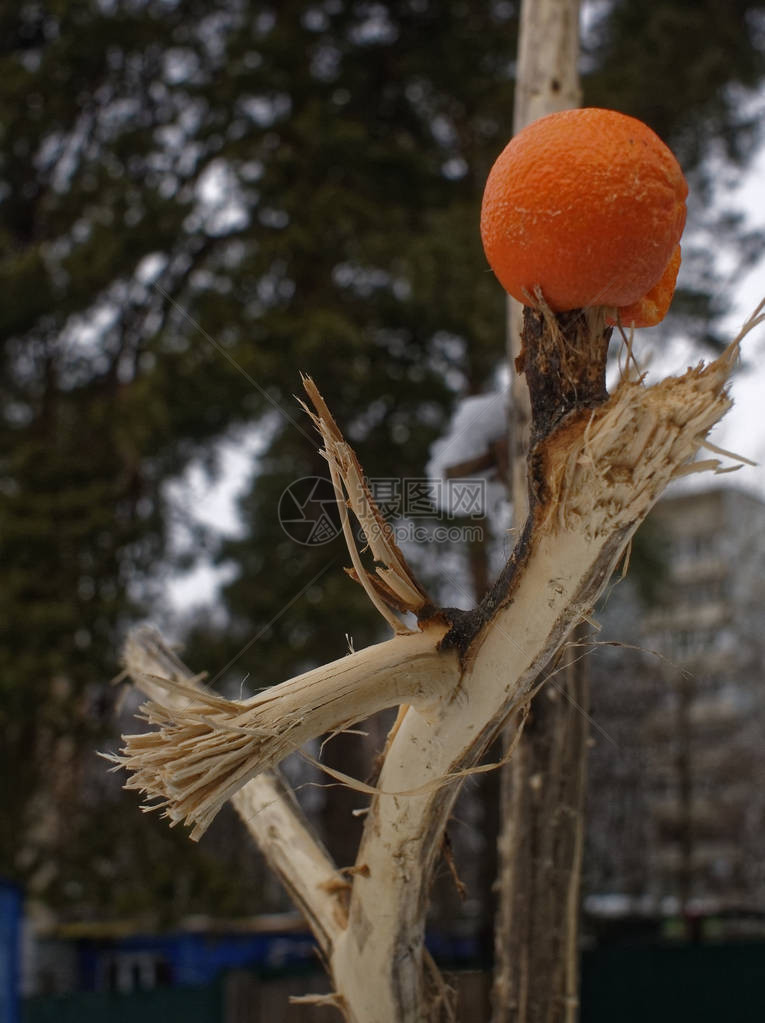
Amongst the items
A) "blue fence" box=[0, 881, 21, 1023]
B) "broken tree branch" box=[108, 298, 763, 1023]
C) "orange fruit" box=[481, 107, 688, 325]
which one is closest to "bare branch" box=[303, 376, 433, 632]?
"broken tree branch" box=[108, 298, 763, 1023]

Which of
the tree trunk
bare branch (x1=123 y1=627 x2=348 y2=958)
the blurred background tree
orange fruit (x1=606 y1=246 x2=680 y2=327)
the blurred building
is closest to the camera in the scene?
orange fruit (x1=606 y1=246 x2=680 y2=327)

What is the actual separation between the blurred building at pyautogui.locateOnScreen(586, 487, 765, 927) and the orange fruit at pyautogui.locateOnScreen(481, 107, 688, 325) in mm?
9624

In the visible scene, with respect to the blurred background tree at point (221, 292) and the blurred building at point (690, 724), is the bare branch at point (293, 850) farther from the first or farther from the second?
the blurred building at point (690, 724)

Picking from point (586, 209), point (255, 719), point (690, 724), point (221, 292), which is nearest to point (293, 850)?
point (255, 719)

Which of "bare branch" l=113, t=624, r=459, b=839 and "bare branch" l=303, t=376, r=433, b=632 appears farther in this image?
"bare branch" l=303, t=376, r=433, b=632

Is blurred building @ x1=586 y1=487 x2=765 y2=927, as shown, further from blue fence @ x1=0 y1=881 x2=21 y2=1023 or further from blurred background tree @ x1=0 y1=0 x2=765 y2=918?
blue fence @ x1=0 y1=881 x2=21 y2=1023

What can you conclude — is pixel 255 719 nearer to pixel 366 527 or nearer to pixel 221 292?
pixel 366 527

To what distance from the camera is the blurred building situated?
13195 millimetres

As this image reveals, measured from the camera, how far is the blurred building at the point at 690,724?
1320 cm

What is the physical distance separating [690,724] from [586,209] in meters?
13.8

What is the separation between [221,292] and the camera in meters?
7.82

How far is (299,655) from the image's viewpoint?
684 centimetres

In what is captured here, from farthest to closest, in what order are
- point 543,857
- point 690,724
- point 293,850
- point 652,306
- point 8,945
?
point 690,724
point 8,945
point 543,857
point 293,850
point 652,306

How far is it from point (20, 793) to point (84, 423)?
3297 millimetres
